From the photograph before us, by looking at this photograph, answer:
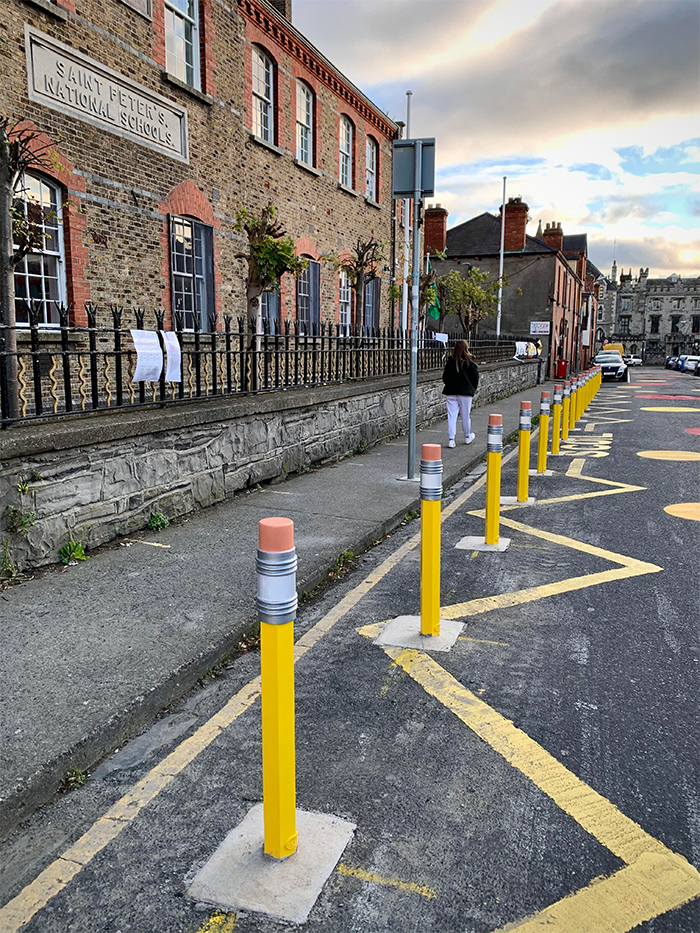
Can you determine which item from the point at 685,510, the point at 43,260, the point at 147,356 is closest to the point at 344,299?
the point at 43,260

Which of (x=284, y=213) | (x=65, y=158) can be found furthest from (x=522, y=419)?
(x=284, y=213)

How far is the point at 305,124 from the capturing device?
17.8 m

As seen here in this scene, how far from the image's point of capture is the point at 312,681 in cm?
393

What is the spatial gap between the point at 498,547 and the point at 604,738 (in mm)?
3226

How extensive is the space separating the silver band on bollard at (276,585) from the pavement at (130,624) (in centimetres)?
133

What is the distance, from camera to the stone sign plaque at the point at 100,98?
991 centimetres

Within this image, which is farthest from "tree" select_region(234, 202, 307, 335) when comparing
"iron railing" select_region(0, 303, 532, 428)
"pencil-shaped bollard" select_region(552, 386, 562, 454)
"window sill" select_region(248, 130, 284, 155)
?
"pencil-shaped bollard" select_region(552, 386, 562, 454)

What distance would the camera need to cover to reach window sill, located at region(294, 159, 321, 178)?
17.1m

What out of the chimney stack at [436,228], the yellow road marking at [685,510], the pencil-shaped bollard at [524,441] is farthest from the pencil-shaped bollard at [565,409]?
the chimney stack at [436,228]

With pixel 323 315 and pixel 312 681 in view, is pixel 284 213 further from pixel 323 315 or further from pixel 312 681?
pixel 312 681

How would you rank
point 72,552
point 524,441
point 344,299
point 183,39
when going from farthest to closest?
point 344,299, point 183,39, point 524,441, point 72,552

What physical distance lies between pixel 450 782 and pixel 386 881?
653 millimetres

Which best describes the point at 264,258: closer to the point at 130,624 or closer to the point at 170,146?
the point at 170,146

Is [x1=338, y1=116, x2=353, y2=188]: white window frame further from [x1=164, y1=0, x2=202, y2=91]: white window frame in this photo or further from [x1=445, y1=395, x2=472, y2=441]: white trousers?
[x1=445, y1=395, x2=472, y2=441]: white trousers
